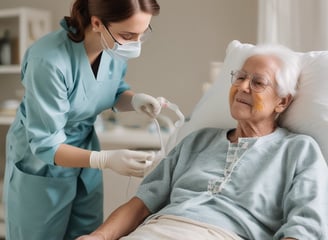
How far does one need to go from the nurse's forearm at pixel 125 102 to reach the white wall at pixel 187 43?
97 centimetres

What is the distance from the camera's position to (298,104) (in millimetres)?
1591

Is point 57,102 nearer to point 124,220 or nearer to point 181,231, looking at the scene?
point 124,220

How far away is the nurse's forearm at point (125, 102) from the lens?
1.94m

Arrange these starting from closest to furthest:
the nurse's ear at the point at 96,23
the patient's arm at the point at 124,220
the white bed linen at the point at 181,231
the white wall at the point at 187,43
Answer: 1. the white bed linen at the point at 181,231
2. the patient's arm at the point at 124,220
3. the nurse's ear at the point at 96,23
4. the white wall at the point at 187,43

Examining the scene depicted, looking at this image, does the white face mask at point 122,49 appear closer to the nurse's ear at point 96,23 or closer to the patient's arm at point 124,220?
the nurse's ear at point 96,23

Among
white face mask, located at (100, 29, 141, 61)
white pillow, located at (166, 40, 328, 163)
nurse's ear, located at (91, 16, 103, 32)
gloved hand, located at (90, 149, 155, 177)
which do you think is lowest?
gloved hand, located at (90, 149, 155, 177)

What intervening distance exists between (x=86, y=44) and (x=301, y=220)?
894mm

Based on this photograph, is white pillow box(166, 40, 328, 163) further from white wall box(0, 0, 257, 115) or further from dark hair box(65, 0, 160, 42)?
white wall box(0, 0, 257, 115)

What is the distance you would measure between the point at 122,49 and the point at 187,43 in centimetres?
124

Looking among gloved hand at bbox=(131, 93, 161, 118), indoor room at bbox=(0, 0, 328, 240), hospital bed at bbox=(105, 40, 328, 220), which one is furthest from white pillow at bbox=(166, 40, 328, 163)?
indoor room at bbox=(0, 0, 328, 240)

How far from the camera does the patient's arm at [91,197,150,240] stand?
4.96ft

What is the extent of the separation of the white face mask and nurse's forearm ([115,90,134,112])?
0.77 ft

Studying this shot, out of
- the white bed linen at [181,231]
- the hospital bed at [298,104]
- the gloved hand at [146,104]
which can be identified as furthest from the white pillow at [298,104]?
the white bed linen at [181,231]

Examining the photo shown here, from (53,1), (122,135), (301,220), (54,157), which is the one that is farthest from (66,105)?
(53,1)
